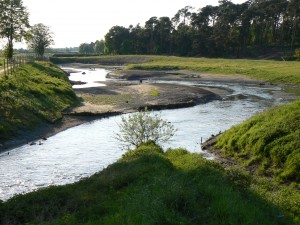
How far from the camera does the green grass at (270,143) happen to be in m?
20.8

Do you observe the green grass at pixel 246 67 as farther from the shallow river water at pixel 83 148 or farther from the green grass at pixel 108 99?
the green grass at pixel 108 99

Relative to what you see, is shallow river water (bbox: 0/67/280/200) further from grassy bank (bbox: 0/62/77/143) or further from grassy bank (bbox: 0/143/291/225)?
grassy bank (bbox: 0/143/291/225)

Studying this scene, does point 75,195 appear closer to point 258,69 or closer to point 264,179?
point 264,179

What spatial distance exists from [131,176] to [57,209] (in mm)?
3849

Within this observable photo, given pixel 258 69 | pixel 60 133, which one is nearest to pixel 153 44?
pixel 258 69

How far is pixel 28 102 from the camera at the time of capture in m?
41.6

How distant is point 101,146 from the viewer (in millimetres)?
31719

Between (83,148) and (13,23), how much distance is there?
1954 inches

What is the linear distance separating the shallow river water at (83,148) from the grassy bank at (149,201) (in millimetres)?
5931

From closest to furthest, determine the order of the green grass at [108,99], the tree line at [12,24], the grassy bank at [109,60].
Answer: the green grass at [108,99]
the tree line at [12,24]
the grassy bank at [109,60]

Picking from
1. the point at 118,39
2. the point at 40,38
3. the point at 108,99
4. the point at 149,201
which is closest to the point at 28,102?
the point at 108,99

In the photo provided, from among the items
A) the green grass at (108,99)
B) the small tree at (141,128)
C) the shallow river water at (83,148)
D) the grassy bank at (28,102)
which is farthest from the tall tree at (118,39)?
the small tree at (141,128)

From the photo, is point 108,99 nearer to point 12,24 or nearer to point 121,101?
point 121,101

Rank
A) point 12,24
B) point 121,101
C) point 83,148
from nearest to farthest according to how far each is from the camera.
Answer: point 83,148 → point 121,101 → point 12,24
